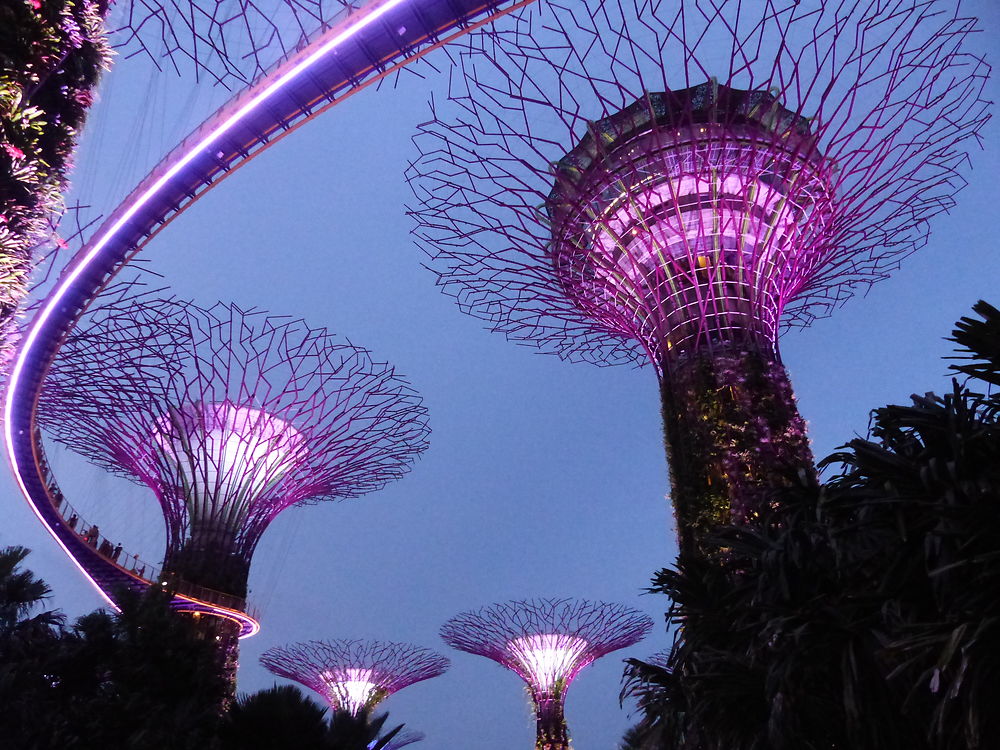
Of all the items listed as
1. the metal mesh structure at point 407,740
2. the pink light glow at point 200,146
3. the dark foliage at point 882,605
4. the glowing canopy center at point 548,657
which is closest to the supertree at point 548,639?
the glowing canopy center at point 548,657

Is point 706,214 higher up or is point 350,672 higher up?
point 706,214

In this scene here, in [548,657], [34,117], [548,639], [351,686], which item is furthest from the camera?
[351,686]

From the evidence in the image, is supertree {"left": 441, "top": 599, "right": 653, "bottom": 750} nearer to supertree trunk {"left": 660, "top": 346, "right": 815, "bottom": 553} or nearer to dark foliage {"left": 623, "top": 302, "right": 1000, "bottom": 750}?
supertree trunk {"left": 660, "top": 346, "right": 815, "bottom": 553}

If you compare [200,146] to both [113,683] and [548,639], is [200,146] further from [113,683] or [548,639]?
[548,639]

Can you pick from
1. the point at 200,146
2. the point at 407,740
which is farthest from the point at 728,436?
the point at 407,740

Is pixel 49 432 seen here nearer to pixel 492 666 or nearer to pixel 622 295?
pixel 622 295

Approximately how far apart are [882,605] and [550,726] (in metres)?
25.3

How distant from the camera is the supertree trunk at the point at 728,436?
11.6 metres

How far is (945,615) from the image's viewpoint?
16.6 ft

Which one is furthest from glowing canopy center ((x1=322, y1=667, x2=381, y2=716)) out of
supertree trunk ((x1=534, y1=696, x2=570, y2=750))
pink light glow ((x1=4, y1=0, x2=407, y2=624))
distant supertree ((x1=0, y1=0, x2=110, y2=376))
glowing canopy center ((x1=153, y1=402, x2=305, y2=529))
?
distant supertree ((x1=0, y1=0, x2=110, y2=376))

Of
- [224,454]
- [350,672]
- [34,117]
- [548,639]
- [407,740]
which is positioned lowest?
[407,740]

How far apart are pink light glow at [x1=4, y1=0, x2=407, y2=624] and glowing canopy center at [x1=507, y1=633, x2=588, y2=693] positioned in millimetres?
20750

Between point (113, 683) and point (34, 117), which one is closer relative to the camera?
point (34, 117)

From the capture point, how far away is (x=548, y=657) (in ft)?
96.2
